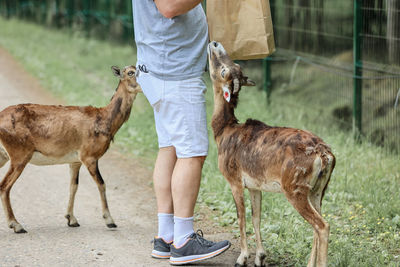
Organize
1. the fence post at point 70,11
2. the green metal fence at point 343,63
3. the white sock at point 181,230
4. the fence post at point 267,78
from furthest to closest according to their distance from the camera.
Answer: the fence post at point 70,11
the fence post at point 267,78
the green metal fence at point 343,63
the white sock at point 181,230

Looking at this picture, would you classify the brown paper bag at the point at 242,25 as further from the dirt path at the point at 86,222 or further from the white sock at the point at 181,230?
the dirt path at the point at 86,222

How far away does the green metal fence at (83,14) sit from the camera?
1667cm

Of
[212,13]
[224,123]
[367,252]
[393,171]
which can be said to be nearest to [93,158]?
[224,123]

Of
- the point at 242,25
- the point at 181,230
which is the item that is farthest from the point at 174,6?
the point at 181,230

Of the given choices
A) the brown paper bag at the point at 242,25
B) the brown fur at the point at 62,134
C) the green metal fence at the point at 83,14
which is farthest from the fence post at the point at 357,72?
the green metal fence at the point at 83,14

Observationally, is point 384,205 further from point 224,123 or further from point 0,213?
point 0,213

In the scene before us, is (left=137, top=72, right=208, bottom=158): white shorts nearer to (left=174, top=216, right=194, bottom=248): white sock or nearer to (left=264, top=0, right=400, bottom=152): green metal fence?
(left=174, top=216, right=194, bottom=248): white sock

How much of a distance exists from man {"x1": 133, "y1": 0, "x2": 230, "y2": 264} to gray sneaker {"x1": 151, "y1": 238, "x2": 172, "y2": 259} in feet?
0.36

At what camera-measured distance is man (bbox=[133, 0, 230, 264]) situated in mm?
4770

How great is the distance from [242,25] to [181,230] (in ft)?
5.18

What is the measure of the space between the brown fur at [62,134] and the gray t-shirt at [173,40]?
114cm

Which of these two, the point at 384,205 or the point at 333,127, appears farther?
the point at 333,127

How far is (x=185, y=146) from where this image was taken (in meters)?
4.81

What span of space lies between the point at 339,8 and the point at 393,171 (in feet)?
9.19
